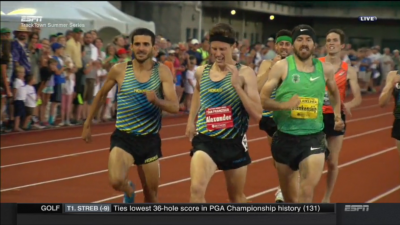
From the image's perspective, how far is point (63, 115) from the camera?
379 inches

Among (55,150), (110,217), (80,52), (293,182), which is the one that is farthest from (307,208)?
(55,150)

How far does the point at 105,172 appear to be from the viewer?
9.43 m

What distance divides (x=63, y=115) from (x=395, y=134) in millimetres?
3713

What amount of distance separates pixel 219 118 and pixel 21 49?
2.14 metres

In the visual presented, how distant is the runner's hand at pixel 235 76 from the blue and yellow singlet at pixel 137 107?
59 centimetres

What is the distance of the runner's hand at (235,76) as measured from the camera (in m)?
6.74

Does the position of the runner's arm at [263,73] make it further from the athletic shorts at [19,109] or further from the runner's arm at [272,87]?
the athletic shorts at [19,109]

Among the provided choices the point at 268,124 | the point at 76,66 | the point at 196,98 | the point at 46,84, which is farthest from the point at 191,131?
the point at 46,84

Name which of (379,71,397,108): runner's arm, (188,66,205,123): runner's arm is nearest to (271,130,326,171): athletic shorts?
(379,71,397,108): runner's arm

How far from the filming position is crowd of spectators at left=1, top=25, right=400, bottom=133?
26.2ft

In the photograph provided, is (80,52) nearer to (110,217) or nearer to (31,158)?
(31,158)

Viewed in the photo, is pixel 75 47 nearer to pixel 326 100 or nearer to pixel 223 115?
pixel 223 115

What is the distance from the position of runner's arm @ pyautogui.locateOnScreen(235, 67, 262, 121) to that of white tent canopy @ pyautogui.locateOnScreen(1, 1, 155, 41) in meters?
1.51

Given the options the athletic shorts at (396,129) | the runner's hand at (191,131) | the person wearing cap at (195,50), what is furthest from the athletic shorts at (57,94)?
the athletic shorts at (396,129)
